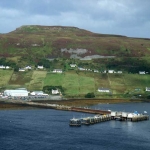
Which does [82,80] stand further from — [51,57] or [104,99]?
[51,57]

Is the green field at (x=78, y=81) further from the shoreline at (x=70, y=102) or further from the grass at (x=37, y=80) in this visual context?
the shoreline at (x=70, y=102)

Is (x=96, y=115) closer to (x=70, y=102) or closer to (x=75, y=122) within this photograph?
(x=75, y=122)

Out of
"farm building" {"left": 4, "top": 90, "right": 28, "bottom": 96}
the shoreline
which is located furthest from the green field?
"farm building" {"left": 4, "top": 90, "right": 28, "bottom": 96}

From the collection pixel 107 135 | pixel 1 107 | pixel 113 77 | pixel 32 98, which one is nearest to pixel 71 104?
pixel 32 98

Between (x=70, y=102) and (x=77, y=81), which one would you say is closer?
(x=70, y=102)

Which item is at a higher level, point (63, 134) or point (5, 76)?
point (5, 76)

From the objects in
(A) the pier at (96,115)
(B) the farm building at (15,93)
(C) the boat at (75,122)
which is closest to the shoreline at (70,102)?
(A) the pier at (96,115)

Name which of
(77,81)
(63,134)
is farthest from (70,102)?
(63,134)

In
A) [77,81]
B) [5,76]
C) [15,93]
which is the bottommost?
[15,93]
